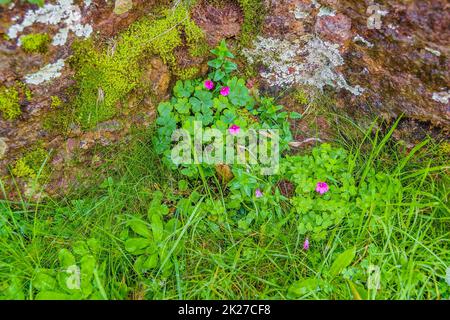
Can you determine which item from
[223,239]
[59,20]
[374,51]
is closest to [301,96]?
[374,51]

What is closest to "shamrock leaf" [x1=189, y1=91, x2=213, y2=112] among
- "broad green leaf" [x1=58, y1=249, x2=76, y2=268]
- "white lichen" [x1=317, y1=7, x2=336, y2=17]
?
"white lichen" [x1=317, y1=7, x2=336, y2=17]

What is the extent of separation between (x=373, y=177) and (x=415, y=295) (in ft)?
2.20

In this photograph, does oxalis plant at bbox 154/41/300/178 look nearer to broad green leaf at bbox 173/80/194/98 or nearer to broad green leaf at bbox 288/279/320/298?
broad green leaf at bbox 173/80/194/98

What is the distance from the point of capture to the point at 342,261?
225cm

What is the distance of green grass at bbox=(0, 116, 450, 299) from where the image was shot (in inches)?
86.6

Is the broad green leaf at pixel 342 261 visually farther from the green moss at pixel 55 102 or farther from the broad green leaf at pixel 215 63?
the green moss at pixel 55 102

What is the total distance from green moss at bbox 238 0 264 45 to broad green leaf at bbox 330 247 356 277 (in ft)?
4.55

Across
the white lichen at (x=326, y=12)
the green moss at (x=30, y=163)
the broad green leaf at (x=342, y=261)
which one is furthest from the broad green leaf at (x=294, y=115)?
the green moss at (x=30, y=163)

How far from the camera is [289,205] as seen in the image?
8.31 ft

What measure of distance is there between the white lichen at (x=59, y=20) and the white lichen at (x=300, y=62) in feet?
3.30

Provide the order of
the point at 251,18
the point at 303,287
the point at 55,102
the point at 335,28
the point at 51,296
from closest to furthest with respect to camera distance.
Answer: the point at 51,296 → the point at 303,287 → the point at 55,102 → the point at 335,28 → the point at 251,18

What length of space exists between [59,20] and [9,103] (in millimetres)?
511

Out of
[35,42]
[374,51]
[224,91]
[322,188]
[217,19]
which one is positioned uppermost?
[35,42]

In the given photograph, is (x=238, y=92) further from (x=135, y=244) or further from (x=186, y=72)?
(x=135, y=244)
